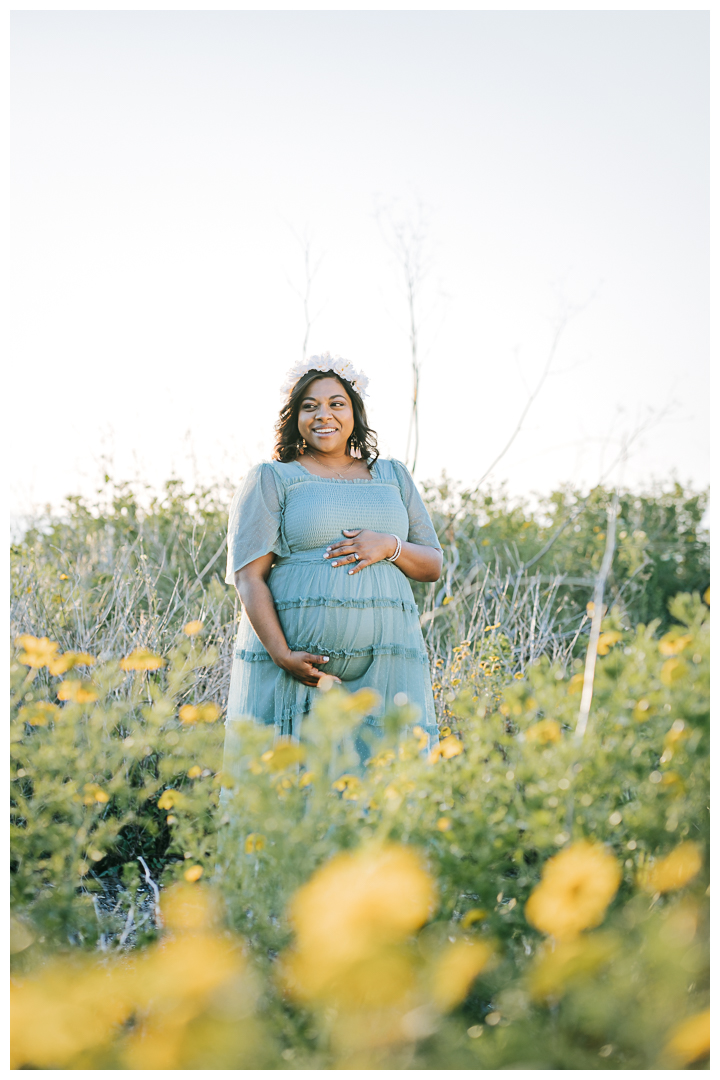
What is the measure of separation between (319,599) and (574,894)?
151cm

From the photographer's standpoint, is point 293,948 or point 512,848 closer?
point 293,948

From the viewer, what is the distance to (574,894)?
1206 millimetres

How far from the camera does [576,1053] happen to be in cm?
122

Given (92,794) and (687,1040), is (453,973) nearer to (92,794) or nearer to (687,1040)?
(687,1040)

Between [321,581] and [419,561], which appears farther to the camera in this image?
[419,561]

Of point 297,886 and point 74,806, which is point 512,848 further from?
point 74,806

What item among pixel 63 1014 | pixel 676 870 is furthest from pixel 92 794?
pixel 676 870

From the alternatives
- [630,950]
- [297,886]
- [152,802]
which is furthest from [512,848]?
[152,802]

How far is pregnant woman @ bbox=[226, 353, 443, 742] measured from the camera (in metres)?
2.60

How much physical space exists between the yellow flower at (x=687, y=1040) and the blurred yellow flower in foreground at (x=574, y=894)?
7.1 inches

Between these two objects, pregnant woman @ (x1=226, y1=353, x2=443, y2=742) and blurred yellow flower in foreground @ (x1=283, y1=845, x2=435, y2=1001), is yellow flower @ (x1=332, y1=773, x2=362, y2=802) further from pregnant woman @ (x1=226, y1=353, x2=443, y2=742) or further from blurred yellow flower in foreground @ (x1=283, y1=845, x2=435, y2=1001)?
pregnant woman @ (x1=226, y1=353, x2=443, y2=742)

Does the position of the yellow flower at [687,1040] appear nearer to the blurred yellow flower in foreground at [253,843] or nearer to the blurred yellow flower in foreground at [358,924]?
the blurred yellow flower in foreground at [358,924]

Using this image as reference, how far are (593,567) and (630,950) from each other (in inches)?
216

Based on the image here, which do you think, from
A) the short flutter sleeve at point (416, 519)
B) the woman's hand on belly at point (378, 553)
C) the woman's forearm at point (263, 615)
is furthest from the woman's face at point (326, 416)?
the woman's forearm at point (263, 615)
